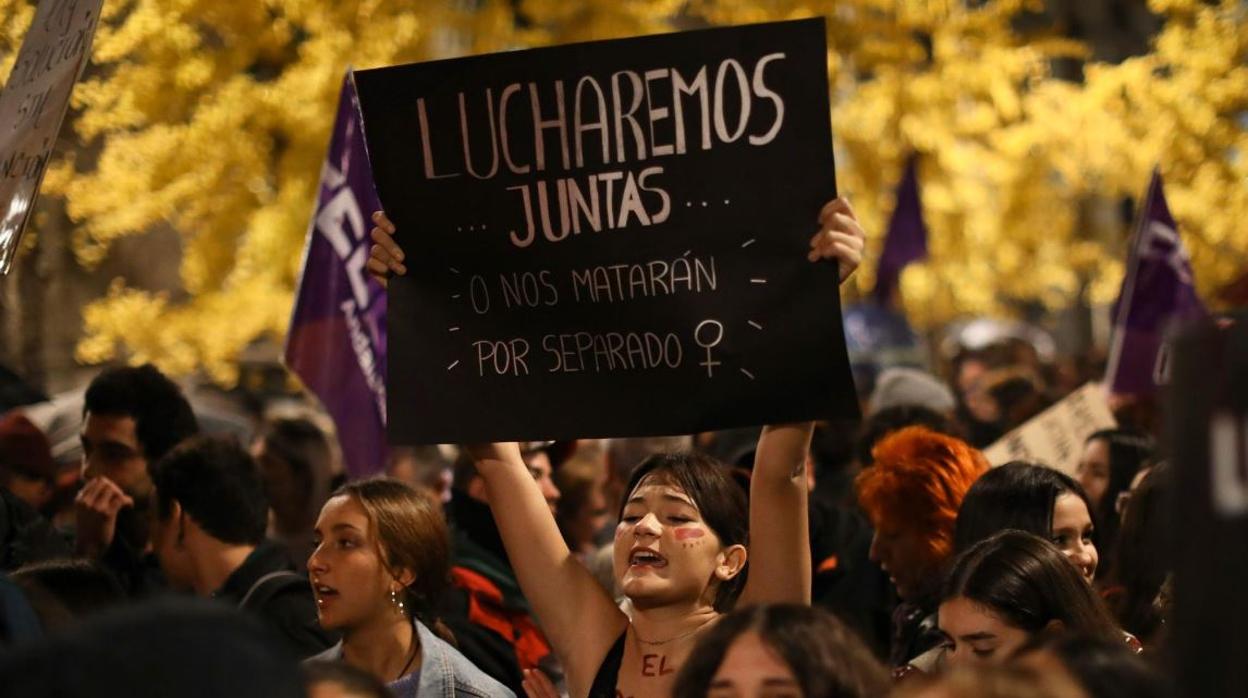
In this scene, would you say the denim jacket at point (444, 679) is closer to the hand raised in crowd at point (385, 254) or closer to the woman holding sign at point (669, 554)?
the woman holding sign at point (669, 554)

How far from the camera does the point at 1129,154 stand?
67.8 feet

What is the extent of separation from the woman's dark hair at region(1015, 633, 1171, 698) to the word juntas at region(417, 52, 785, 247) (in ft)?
6.05

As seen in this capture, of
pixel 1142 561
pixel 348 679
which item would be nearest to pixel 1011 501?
pixel 1142 561

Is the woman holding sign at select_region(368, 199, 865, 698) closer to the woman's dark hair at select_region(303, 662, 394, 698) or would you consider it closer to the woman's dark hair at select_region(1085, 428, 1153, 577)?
the woman's dark hair at select_region(303, 662, 394, 698)

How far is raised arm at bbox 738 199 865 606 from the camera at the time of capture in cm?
515

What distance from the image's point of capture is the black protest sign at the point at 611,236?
5.25 meters

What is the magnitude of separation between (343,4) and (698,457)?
794 centimetres

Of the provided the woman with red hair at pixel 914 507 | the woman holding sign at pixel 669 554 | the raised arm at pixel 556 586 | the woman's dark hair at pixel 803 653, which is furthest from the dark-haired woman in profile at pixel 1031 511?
the woman's dark hair at pixel 803 653

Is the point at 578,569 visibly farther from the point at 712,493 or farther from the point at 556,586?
the point at 712,493

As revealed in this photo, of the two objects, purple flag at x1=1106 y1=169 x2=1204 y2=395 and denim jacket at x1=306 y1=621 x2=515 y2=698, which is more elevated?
purple flag at x1=1106 y1=169 x2=1204 y2=395

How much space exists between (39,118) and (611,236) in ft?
5.63

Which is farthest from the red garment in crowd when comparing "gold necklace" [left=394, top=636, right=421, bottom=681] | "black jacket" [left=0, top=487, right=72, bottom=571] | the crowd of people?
"black jacket" [left=0, top=487, right=72, bottom=571]

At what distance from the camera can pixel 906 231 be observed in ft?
61.1

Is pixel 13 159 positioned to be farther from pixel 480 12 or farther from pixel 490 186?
pixel 480 12
